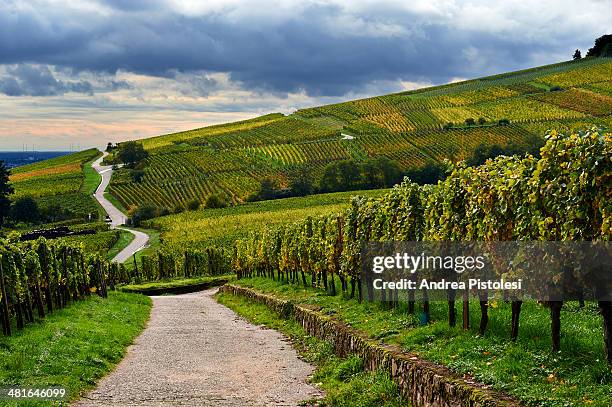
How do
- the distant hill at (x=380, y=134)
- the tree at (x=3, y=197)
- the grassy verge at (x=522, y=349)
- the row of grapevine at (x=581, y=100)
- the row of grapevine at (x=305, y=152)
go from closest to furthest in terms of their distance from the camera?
the grassy verge at (x=522, y=349)
the tree at (x=3, y=197)
the distant hill at (x=380, y=134)
the row of grapevine at (x=581, y=100)
the row of grapevine at (x=305, y=152)

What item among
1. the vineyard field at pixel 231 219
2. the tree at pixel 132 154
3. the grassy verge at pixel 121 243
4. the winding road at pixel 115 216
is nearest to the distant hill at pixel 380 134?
the tree at pixel 132 154

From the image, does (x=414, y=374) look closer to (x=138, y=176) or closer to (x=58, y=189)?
(x=138, y=176)

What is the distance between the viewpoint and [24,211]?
115375 millimetres

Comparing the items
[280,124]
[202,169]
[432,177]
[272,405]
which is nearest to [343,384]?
[272,405]

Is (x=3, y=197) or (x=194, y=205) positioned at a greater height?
(x=3, y=197)

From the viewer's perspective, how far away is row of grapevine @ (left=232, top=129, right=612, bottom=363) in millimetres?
9961

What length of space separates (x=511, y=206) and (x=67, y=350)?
37.3 ft

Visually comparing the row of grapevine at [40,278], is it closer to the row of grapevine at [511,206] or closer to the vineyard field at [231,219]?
the row of grapevine at [511,206]

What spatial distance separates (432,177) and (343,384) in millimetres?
104309

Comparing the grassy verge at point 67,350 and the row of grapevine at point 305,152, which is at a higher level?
the row of grapevine at point 305,152

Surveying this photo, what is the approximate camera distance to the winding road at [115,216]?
85.2 m

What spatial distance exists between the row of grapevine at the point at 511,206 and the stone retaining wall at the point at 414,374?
6.32 ft

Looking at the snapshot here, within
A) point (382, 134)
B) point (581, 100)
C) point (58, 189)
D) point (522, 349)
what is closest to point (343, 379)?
point (522, 349)

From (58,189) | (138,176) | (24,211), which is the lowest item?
(24,211)
